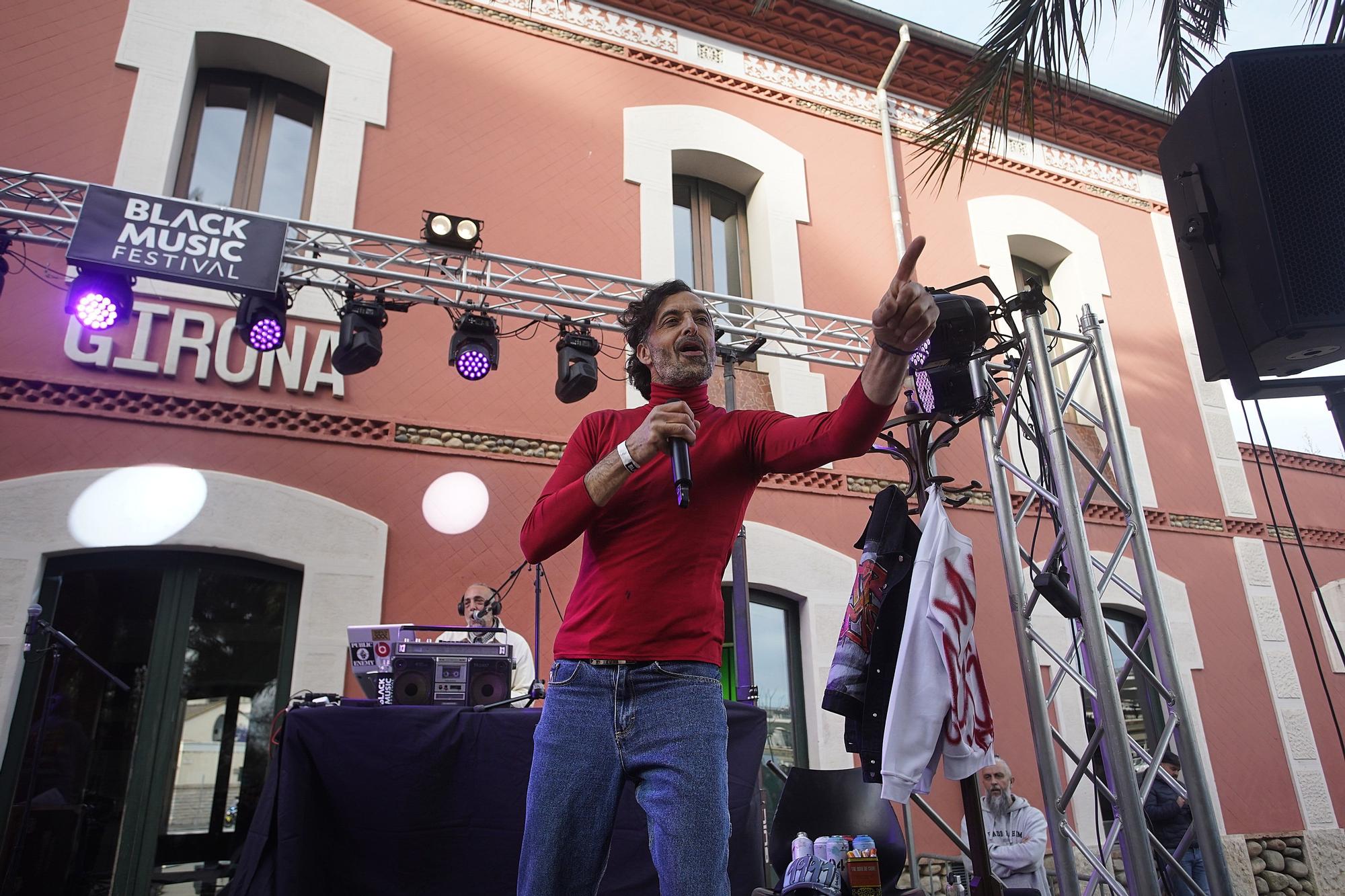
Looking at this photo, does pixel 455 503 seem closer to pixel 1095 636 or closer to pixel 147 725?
pixel 147 725

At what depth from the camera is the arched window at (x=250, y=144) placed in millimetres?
6039

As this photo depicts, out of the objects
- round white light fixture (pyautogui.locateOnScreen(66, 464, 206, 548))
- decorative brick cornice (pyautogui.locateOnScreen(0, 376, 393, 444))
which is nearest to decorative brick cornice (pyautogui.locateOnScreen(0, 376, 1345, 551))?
decorative brick cornice (pyautogui.locateOnScreen(0, 376, 393, 444))

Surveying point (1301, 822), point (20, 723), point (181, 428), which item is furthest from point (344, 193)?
point (1301, 822)

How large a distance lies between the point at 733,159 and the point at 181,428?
4.79 m

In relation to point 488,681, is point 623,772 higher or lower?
lower

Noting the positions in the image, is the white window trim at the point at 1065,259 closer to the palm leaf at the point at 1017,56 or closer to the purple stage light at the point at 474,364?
the palm leaf at the point at 1017,56

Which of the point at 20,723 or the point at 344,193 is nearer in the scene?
the point at 20,723

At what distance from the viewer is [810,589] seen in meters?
6.23

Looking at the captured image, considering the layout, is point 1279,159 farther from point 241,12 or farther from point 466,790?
point 241,12

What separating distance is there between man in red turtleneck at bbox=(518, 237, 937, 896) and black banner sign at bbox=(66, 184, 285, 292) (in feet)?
11.9

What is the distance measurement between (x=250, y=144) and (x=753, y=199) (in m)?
4.08

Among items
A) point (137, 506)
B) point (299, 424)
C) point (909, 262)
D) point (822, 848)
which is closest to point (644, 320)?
point (909, 262)

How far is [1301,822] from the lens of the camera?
278 inches

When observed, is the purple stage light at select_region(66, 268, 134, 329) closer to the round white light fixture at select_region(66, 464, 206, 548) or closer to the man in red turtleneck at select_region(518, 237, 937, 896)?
the round white light fixture at select_region(66, 464, 206, 548)
